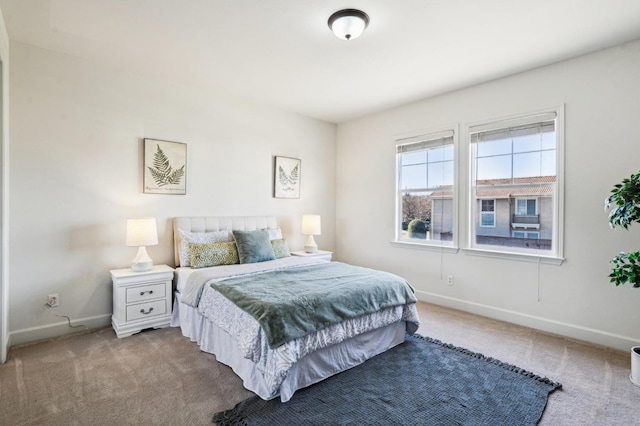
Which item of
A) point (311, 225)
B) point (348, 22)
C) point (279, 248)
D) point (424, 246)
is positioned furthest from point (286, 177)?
point (348, 22)

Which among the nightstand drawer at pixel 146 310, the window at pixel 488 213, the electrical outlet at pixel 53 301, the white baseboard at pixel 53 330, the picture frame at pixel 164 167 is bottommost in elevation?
the white baseboard at pixel 53 330

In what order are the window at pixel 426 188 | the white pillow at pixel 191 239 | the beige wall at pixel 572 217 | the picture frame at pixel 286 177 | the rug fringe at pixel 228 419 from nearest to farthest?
the rug fringe at pixel 228 419 → the beige wall at pixel 572 217 → the white pillow at pixel 191 239 → the window at pixel 426 188 → the picture frame at pixel 286 177

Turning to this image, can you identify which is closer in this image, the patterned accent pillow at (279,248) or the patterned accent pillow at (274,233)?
the patterned accent pillow at (279,248)

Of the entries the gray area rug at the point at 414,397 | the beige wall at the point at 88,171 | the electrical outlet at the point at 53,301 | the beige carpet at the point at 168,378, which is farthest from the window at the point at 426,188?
the electrical outlet at the point at 53,301

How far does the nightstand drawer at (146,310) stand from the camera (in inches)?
124

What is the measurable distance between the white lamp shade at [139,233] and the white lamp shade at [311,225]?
2.12 metres

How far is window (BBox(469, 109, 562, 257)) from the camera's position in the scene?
3330mm

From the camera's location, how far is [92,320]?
3273 mm

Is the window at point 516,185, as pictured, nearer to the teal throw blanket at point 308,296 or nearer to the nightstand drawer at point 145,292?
the teal throw blanket at point 308,296

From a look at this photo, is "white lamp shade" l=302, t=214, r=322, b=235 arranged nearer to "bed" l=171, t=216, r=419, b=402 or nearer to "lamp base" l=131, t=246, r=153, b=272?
"bed" l=171, t=216, r=419, b=402

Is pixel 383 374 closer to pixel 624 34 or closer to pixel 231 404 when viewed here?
pixel 231 404

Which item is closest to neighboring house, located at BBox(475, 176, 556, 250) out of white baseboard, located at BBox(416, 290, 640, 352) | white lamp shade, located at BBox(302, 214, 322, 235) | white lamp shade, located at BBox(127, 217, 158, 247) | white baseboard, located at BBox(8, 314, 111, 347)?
white baseboard, located at BBox(416, 290, 640, 352)

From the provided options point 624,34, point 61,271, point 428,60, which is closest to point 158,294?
point 61,271

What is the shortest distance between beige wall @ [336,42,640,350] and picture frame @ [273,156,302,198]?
5.79ft
